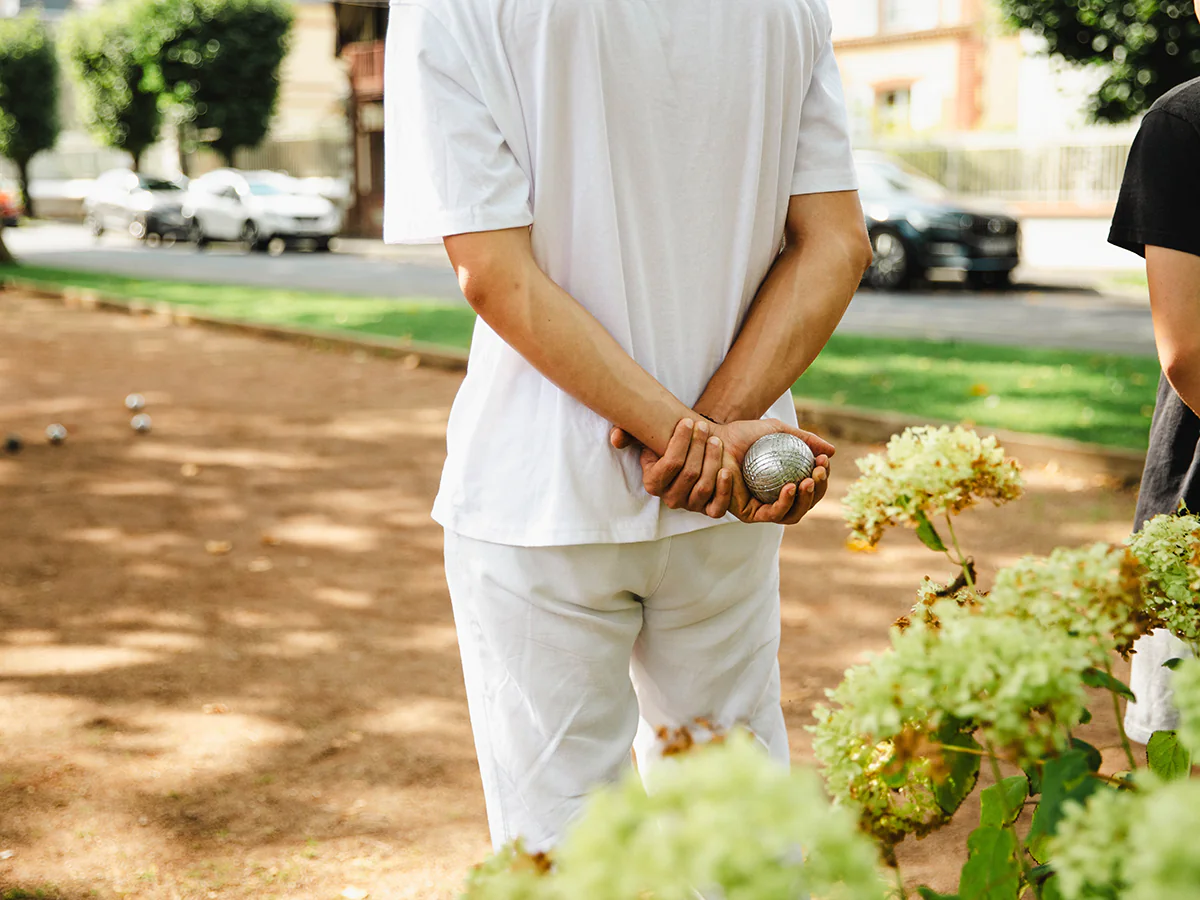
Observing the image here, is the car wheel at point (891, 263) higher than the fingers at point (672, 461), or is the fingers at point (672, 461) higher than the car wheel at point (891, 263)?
the fingers at point (672, 461)

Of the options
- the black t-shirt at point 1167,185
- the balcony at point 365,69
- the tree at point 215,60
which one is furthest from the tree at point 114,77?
the black t-shirt at point 1167,185

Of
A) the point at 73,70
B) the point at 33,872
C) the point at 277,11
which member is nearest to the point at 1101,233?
the point at 33,872

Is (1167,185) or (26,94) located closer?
(1167,185)

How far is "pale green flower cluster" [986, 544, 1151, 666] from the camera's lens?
3.67 ft

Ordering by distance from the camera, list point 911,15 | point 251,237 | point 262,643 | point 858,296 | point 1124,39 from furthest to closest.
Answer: point 911,15 < point 251,237 < point 858,296 < point 1124,39 < point 262,643

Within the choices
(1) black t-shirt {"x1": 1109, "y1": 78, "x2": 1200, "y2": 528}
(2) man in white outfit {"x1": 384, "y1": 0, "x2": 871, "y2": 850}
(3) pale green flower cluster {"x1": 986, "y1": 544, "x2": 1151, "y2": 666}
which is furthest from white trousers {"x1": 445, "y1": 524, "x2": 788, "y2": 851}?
(1) black t-shirt {"x1": 1109, "y1": 78, "x2": 1200, "y2": 528}

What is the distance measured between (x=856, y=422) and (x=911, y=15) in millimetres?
30699

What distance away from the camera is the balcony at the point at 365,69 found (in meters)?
37.2

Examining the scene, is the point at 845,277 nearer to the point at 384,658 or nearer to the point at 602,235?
the point at 602,235

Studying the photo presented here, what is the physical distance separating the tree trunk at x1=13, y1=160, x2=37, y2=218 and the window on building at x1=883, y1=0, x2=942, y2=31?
27731mm

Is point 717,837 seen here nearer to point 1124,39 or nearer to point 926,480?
point 926,480

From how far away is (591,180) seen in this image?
68.0 inches

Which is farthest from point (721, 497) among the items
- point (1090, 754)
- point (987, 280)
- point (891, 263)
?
point (987, 280)

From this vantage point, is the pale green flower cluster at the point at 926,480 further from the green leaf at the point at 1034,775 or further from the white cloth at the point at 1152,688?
the white cloth at the point at 1152,688
